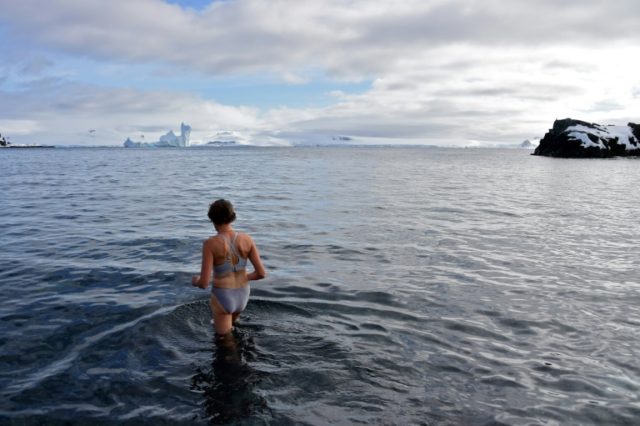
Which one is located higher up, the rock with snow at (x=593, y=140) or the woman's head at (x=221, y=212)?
the rock with snow at (x=593, y=140)

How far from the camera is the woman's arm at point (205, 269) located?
7.51 meters

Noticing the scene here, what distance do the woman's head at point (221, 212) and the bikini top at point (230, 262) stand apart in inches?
10.6

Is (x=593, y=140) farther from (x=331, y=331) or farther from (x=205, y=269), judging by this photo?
(x=205, y=269)

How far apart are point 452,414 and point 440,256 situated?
911 cm

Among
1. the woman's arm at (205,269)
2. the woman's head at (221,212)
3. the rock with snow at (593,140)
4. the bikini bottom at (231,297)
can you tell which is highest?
the rock with snow at (593,140)

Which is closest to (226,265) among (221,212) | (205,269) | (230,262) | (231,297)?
(230,262)

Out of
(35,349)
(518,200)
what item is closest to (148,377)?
→ (35,349)

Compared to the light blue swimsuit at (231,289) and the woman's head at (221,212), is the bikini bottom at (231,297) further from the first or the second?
the woman's head at (221,212)

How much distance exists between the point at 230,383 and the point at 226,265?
1.88 meters

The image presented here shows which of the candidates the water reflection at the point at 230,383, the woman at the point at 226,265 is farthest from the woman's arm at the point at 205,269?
the water reflection at the point at 230,383

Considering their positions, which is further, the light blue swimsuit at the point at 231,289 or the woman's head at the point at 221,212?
the light blue swimsuit at the point at 231,289

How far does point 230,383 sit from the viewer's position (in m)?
6.95

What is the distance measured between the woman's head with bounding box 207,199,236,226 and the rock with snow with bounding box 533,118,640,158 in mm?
137167

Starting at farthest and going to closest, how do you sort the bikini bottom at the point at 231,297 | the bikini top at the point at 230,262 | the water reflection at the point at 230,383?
1. the bikini bottom at the point at 231,297
2. the bikini top at the point at 230,262
3. the water reflection at the point at 230,383
